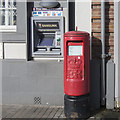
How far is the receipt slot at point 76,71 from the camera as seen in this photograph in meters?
4.69

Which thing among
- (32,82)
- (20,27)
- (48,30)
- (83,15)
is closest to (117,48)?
(83,15)

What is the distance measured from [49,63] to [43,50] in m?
0.39

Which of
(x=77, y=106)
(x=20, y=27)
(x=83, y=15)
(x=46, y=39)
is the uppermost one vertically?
(x=83, y=15)

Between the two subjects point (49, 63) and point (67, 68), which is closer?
point (67, 68)

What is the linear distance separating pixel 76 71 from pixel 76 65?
0.13 meters

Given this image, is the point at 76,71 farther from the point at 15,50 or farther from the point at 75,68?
the point at 15,50

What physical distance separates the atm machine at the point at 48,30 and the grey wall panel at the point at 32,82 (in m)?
0.29

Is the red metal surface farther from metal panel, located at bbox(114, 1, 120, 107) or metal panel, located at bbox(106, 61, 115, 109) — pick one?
metal panel, located at bbox(114, 1, 120, 107)

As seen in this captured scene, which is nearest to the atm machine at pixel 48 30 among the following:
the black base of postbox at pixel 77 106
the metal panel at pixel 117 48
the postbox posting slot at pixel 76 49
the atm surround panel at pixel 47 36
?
the atm surround panel at pixel 47 36

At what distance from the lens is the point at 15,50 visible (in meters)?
5.93

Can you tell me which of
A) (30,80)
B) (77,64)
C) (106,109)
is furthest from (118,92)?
(30,80)

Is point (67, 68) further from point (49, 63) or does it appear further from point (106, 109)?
point (106, 109)

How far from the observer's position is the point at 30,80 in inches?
Answer: 225

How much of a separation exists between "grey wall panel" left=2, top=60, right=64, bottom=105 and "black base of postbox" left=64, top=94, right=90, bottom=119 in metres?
0.82
